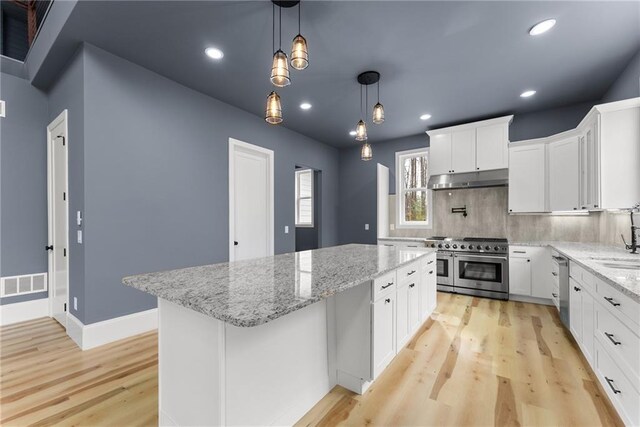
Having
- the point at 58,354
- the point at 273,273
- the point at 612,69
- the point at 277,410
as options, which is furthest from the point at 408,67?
the point at 58,354

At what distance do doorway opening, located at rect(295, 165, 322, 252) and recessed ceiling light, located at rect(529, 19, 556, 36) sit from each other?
369 cm

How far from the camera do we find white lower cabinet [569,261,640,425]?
4.82ft

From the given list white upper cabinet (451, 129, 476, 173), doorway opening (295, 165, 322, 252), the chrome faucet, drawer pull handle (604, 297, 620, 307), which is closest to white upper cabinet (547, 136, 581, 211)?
the chrome faucet

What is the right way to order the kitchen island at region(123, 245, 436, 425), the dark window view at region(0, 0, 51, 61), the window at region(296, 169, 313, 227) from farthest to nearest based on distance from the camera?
the window at region(296, 169, 313, 227)
the dark window view at region(0, 0, 51, 61)
the kitchen island at region(123, 245, 436, 425)

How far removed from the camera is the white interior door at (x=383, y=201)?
5.37m

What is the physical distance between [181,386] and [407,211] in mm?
4888

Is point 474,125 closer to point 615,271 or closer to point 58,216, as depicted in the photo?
point 615,271

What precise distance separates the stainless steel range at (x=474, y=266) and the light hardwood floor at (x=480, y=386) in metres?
1.04

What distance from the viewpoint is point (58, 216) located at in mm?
3211

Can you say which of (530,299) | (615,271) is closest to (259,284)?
(615,271)

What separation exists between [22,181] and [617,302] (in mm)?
5473

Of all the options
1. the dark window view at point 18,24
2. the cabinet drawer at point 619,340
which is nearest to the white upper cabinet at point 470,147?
the cabinet drawer at point 619,340

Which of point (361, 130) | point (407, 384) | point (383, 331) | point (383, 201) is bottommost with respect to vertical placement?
point (407, 384)

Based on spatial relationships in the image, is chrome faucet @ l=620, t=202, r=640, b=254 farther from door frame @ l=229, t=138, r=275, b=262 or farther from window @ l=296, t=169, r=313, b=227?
window @ l=296, t=169, r=313, b=227
